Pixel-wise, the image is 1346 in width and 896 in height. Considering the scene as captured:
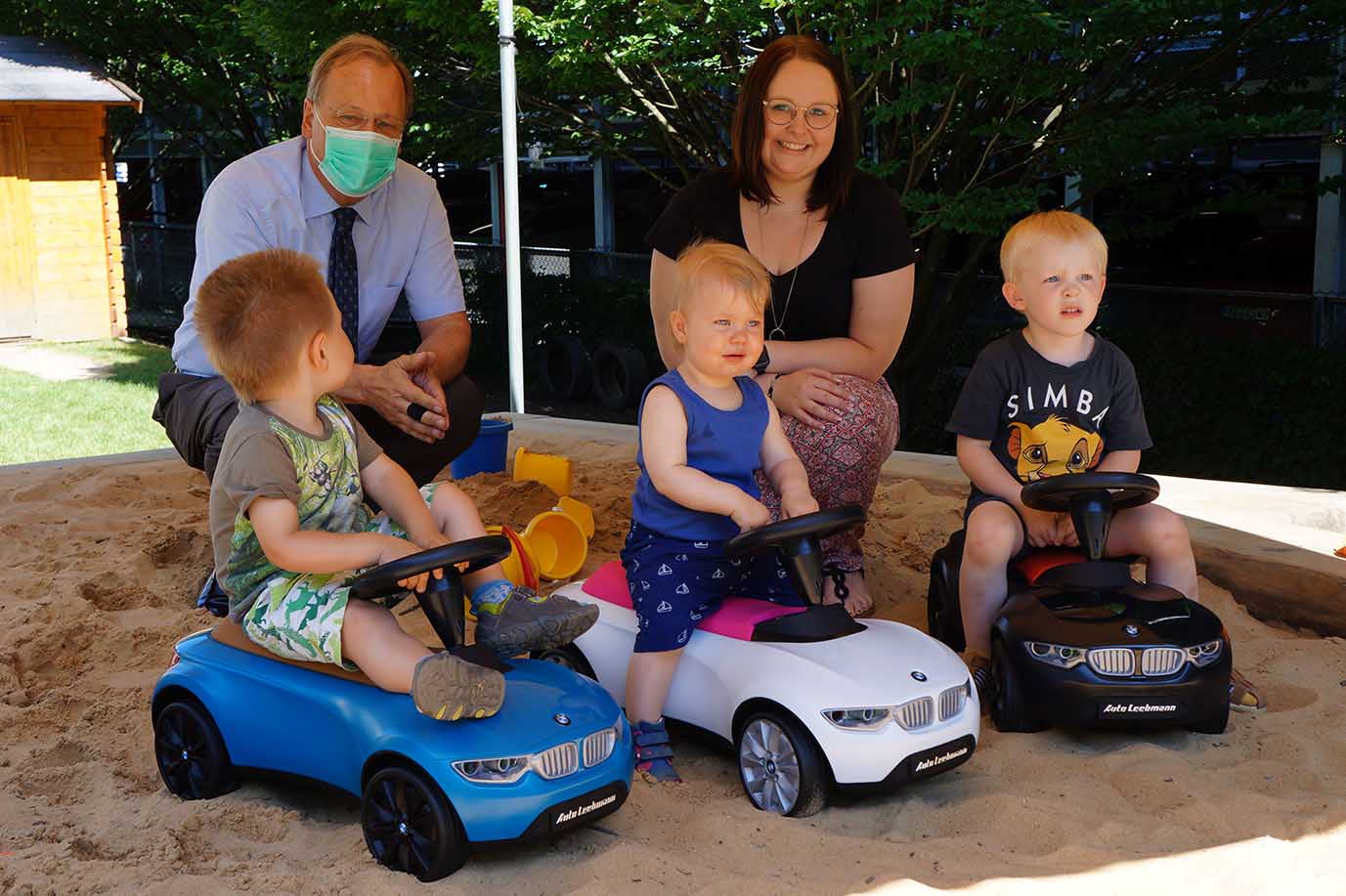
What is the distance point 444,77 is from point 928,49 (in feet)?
18.1

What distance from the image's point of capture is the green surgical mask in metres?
3.43

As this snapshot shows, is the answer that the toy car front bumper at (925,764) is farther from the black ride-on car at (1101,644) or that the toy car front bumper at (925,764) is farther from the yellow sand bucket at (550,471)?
the yellow sand bucket at (550,471)

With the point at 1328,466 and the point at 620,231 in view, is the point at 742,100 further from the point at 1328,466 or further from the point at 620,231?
the point at 620,231

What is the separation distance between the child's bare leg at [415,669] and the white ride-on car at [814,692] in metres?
0.54

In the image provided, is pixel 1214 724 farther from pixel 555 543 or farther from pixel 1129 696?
pixel 555 543

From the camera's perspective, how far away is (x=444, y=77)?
1114cm

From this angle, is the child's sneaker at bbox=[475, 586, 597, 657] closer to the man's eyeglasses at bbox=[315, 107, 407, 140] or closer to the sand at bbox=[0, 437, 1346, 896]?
the sand at bbox=[0, 437, 1346, 896]

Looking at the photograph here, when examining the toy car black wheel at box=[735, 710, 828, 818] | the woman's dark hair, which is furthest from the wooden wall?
the toy car black wheel at box=[735, 710, 828, 818]

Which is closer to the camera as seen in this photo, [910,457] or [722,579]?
[722,579]

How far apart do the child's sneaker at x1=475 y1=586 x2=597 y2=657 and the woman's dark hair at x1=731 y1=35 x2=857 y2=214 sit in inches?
Answer: 58.5

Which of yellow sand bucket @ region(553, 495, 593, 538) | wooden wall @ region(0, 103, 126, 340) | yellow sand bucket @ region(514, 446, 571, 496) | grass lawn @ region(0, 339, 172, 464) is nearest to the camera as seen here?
yellow sand bucket @ region(553, 495, 593, 538)

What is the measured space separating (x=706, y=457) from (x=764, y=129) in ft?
3.41

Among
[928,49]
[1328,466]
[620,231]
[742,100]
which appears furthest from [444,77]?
[742,100]

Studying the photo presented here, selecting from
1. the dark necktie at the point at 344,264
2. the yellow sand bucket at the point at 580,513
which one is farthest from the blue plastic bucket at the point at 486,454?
the dark necktie at the point at 344,264
